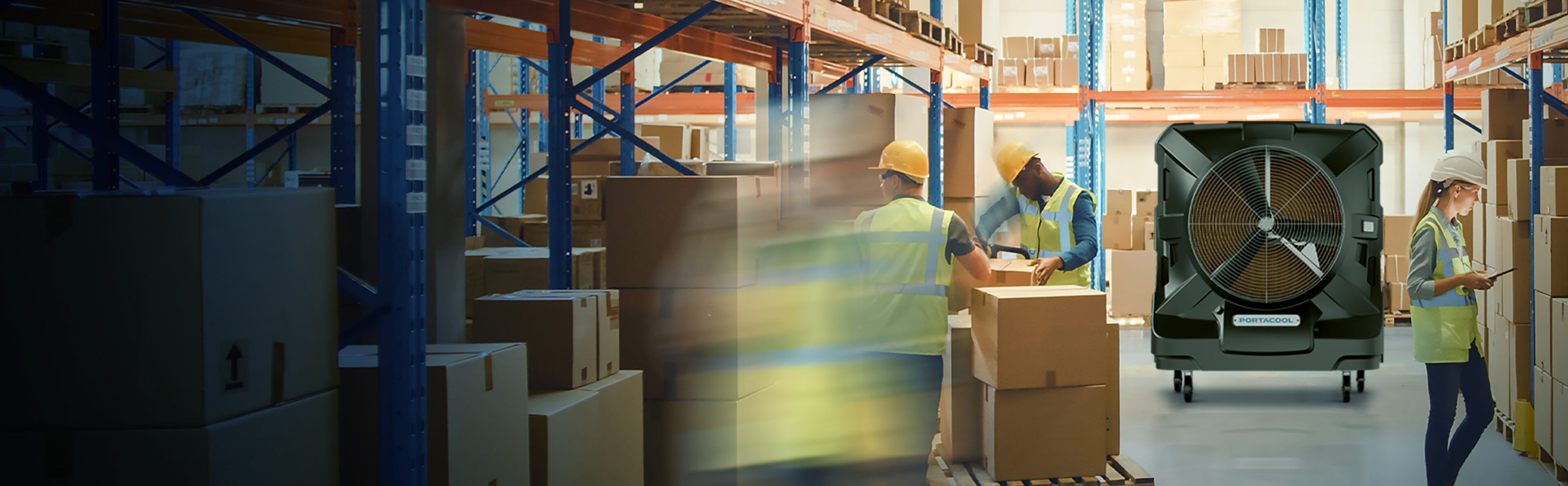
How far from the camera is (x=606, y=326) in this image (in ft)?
12.1

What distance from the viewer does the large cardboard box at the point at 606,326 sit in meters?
3.62

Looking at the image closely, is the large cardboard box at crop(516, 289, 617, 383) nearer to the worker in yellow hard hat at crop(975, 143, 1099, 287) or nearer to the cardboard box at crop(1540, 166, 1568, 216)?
the worker in yellow hard hat at crop(975, 143, 1099, 287)

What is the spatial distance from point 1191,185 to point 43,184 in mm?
7108

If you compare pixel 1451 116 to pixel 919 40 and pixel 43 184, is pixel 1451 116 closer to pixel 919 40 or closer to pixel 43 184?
pixel 919 40

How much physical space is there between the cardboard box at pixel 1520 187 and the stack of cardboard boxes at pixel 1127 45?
671 centimetres

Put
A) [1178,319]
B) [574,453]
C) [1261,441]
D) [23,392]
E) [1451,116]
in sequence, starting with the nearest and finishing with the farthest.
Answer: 1. [23,392]
2. [1178,319]
3. [574,453]
4. [1261,441]
5. [1451,116]

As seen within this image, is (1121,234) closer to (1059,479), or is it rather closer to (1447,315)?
(1059,479)

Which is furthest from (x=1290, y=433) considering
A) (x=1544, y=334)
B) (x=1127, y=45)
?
(x=1127, y=45)

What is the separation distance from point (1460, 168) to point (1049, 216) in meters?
1.90

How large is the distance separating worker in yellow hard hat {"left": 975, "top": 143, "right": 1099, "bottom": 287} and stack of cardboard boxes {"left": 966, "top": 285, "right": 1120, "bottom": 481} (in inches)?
11.2

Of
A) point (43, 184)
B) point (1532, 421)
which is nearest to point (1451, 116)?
point (1532, 421)

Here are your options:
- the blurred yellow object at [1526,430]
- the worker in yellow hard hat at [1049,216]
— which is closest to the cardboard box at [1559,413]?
the blurred yellow object at [1526,430]

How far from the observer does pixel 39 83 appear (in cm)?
742

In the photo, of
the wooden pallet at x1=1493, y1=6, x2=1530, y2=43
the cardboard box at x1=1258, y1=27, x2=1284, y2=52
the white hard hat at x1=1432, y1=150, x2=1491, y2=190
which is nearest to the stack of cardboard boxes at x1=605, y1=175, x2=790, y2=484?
the white hard hat at x1=1432, y1=150, x2=1491, y2=190
